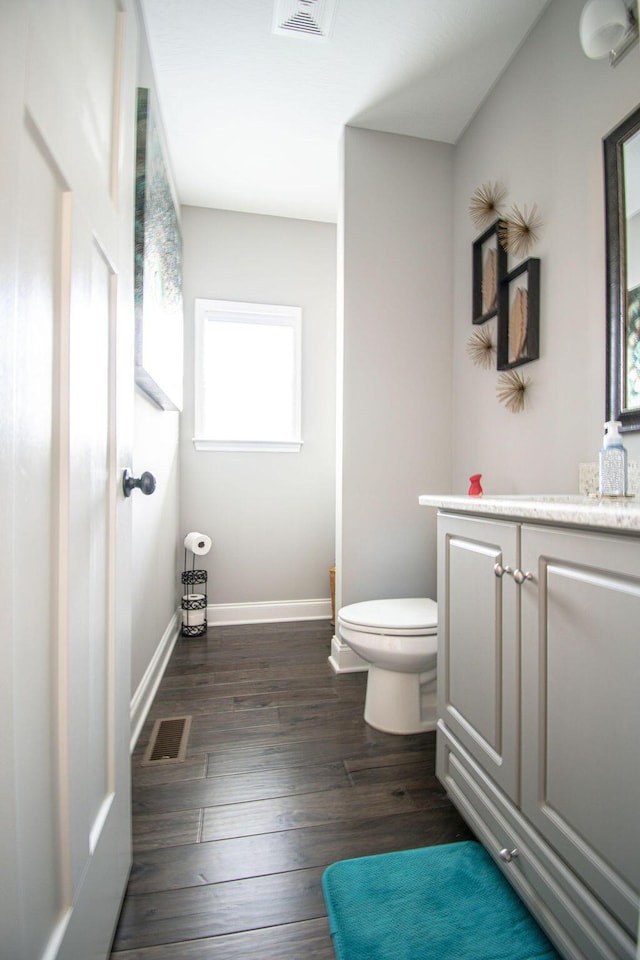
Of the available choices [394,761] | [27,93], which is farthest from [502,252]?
[394,761]

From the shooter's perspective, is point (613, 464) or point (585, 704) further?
point (613, 464)

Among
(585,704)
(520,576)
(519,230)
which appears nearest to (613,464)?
(520,576)

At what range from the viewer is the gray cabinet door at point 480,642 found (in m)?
0.95

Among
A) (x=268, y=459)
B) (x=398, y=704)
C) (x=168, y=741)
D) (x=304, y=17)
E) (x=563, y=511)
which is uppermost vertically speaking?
(x=304, y=17)

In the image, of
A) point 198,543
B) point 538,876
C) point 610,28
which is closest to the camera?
point 538,876

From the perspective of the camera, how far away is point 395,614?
1.70 m

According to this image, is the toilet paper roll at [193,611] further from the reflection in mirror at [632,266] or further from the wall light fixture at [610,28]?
the wall light fixture at [610,28]

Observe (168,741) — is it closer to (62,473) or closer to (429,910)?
(429,910)

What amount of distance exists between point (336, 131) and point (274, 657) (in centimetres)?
266

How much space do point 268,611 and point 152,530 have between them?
119 cm

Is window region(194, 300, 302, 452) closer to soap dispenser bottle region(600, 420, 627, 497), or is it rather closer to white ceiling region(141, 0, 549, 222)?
white ceiling region(141, 0, 549, 222)

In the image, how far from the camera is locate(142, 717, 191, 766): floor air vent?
151 centimetres

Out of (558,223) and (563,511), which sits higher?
(558,223)

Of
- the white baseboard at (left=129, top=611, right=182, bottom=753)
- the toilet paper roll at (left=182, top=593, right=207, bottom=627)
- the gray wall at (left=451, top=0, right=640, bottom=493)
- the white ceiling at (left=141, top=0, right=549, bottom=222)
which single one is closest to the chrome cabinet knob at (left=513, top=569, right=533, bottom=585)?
the gray wall at (left=451, top=0, right=640, bottom=493)
